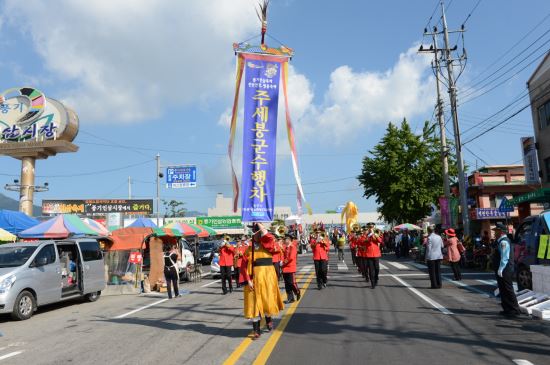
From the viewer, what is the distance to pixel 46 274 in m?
11.5

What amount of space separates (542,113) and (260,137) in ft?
68.7

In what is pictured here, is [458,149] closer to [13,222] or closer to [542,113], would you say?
[542,113]

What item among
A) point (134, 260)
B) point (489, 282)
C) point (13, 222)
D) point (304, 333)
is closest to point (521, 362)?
point (304, 333)

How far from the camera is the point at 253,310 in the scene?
7.09m

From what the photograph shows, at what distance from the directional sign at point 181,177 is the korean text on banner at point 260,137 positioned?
82.6ft

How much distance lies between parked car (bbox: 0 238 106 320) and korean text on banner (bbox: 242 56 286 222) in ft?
17.2

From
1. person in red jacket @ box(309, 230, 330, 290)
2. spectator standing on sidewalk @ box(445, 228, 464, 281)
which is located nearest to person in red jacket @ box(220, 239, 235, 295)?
person in red jacket @ box(309, 230, 330, 290)

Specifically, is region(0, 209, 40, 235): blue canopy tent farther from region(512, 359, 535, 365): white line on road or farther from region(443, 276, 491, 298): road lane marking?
region(512, 359, 535, 365): white line on road

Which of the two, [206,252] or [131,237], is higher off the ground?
[131,237]

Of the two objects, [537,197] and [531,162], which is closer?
[537,197]

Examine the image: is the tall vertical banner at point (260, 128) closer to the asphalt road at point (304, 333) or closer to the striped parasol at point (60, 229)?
the asphalt road at point (304, 333)

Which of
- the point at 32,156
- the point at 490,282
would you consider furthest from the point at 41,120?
the point at 490,282

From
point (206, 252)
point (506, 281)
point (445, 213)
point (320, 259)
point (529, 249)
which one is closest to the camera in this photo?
point (506, 281)

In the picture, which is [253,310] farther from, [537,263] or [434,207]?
[434,207]
